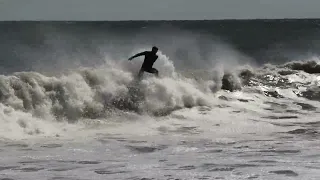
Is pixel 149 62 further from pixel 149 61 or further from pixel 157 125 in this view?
pixel 157 125

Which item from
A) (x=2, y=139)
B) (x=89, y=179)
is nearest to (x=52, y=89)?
(x=2, y=139)

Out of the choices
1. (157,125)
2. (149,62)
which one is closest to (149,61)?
(149,62)

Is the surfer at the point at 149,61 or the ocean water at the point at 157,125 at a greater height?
the surfer at the point at 149,61

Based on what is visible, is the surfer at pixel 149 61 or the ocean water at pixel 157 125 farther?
the surfer at pixel 149 61

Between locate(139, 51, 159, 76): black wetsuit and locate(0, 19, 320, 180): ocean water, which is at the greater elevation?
locate(139, 51, 159, 76): black wetsuit

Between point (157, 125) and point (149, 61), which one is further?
point (149, 61)

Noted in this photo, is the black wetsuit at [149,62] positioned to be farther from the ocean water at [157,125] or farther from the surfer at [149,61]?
the ocean water at [157,125]

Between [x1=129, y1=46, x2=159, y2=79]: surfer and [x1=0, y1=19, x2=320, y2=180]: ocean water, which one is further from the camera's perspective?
[x1=129, y1=46, x2=159, y2=79]: surfer

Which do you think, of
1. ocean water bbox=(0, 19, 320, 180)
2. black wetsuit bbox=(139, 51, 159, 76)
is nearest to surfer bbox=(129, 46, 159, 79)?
black wetsuit bbox=(139, 51, 159, 76)

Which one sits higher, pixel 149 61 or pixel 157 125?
pixel 149 61

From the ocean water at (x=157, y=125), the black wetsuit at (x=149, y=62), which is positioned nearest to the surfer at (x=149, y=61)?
the black wetsuit at (x=149, y=62)

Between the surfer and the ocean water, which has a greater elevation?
the surfer

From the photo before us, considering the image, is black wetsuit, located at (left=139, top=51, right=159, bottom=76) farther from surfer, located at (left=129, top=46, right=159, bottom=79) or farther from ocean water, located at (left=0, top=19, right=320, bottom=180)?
ocean water, located at (left=0, top=19, right=320, bottom=180)

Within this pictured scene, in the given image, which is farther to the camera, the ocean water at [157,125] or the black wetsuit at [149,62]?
the black wetsuit at [149,62]
